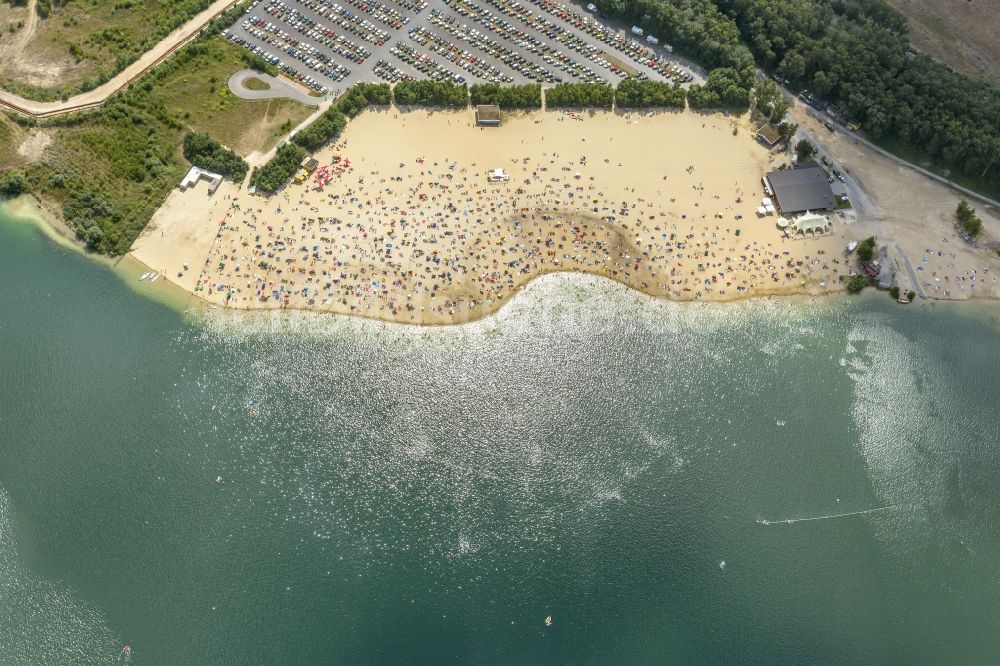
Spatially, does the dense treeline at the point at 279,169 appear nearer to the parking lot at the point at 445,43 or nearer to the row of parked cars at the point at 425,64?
the parking lot at the point at 445,43

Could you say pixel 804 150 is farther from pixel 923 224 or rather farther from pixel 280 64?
pixel 280 64

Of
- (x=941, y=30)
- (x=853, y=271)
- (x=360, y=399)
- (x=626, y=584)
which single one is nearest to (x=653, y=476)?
(x=626, y=584)

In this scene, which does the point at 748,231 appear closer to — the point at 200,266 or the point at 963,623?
the point at 963,623

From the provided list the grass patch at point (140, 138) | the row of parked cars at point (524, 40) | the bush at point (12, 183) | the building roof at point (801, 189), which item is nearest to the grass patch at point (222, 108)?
the grass patch at point (140, 138)

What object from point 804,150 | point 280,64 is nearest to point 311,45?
point 280,64

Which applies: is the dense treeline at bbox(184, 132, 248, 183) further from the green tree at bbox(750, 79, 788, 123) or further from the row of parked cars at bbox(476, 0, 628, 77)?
the green tree at bbox(750, 79, 788, 123)
